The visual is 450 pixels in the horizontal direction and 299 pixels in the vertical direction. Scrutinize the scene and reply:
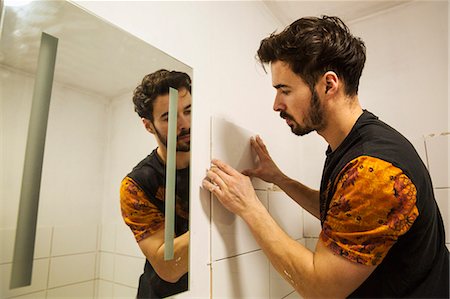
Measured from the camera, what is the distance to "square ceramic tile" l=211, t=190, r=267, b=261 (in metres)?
0.88

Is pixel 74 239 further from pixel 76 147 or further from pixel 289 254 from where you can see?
pixel 289 254

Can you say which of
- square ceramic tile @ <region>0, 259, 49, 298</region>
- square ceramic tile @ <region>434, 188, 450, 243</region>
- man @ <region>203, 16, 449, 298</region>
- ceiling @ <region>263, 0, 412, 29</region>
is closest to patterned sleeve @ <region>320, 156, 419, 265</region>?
man @ <region>203, 16, 449, 298</region>

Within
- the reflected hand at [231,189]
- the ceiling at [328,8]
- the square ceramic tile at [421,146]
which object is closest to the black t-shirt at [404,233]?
the reflected hand at [231,189]

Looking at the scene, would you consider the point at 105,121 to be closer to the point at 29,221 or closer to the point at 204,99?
the point at 29,221

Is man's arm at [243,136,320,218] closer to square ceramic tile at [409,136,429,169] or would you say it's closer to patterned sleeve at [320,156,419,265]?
patterned sleeve at [320,156,419,265]

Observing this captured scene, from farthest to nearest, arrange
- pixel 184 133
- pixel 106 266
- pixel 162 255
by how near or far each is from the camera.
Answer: pixel 184 133 < pixel 162 255 < pixel 106 266

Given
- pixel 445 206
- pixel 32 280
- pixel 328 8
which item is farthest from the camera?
pixel 328 8

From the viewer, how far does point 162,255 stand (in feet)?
2.30

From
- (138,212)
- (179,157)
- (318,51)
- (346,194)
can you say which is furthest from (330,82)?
(138,212)

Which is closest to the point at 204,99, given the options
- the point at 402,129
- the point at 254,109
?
the point at 254,109

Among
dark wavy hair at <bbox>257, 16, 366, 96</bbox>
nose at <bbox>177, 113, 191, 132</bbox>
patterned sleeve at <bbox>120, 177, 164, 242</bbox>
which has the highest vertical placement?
dark wavy hair at <bbox>257, 16, 366, 96</bbox>

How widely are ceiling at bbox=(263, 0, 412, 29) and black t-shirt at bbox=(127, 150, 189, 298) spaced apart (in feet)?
3.58

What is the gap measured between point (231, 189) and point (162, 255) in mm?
264

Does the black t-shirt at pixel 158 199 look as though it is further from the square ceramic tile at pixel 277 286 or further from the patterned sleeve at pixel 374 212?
the square ceramic tile at pixel 277 286
